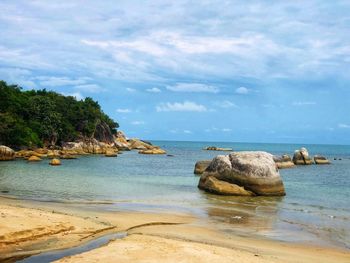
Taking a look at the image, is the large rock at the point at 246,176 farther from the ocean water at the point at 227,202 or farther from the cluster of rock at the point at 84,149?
the cluster of rock at the point at 84,149

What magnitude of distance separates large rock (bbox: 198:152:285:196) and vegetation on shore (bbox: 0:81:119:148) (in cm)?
4340

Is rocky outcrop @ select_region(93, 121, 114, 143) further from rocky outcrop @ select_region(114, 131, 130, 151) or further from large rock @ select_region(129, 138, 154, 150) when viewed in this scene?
large rock @ select_region(129, 138, 154, 150)

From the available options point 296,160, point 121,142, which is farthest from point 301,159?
point 121,142

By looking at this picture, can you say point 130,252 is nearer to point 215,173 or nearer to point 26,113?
point 215,173

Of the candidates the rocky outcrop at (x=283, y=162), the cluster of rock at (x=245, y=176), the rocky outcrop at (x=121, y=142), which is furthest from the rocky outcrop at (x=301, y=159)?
the rocky outcrop at (x=121, y=142)

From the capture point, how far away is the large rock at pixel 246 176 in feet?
88.7

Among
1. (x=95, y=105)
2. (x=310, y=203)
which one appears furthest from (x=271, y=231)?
(x=95, y=105)

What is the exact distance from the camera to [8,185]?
28.7m

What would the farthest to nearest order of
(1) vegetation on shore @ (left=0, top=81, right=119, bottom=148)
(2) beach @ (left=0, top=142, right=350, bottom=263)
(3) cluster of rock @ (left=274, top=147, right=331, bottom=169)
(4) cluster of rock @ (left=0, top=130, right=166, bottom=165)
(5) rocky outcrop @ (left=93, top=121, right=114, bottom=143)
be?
(5) rocky outcrop @ (left=93, top=121, right=114, bottom=143)
(1) vegetation on shore @ (left=0, top=81, right=119, bottom=148)
(3) cluster of rock @ (left=274, top=147, right=331, bottom=169)
(4) cluster of rock @ (left=0, top=130, right=166, bottom=165)
(2) beach @ (left=0, top=142, right=350, bottom=263)

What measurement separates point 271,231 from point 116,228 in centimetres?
630

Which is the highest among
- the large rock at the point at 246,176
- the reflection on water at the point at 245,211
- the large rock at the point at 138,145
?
the large rock at the point at 138,145

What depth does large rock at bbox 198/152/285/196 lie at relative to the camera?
88.7 ft

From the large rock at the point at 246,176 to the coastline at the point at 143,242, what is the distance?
32.6 ft

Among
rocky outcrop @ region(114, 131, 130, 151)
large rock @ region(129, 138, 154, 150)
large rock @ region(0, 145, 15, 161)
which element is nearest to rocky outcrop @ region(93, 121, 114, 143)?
rocky outcrop @ region(114, 131, 130, 151)
